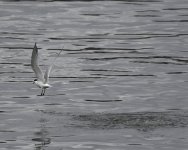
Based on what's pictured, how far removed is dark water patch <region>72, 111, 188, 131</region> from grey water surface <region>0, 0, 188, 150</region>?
0.10 feet

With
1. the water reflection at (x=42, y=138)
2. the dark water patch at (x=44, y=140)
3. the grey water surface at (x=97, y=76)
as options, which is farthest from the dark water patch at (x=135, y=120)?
the dark water patch at (x=44, y=140)

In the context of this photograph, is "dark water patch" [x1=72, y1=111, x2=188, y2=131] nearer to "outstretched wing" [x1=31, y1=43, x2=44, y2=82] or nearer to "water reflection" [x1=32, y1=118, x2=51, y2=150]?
"water reflection" [x1=32, y1=118, x2=51, y2=150]

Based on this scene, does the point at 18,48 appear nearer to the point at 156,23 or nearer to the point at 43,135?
the point at 156,23

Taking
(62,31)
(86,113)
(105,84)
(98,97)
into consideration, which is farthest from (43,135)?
(62,31)

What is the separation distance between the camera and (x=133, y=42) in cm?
4322

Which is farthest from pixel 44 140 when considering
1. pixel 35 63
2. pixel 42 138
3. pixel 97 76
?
pixel 97 76

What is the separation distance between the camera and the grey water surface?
1057 inches

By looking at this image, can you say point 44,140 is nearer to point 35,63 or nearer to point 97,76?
point 35,63

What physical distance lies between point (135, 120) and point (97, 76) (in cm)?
765

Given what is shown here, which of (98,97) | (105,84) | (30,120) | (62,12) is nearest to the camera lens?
(30,120)

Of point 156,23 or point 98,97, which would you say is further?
point 156,23

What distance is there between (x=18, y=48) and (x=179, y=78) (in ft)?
A: 32.2

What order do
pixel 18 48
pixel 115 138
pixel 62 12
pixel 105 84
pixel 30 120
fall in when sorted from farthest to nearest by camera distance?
1. pixel 62 12
2. pixel 18 48
3. pixel 105 84
4. pixel 30 120
5. pixel 115 138

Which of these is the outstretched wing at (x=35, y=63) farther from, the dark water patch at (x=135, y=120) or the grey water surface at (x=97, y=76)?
the dark water patch at (x=135, y=120)
